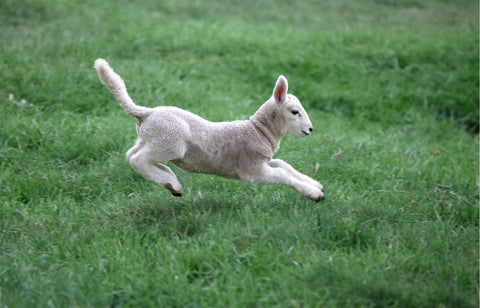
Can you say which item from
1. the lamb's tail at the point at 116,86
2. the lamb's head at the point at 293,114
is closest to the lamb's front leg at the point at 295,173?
the lamb's head at the point at 293,114

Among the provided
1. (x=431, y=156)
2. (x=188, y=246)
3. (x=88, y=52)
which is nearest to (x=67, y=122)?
(x=88, y=52)

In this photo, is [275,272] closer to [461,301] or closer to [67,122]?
[461,301]

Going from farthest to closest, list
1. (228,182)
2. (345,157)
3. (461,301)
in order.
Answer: (345,157), (228,182), (461,301)

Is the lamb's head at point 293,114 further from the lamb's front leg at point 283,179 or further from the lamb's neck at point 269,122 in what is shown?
the lamb's front leg at point 283,179

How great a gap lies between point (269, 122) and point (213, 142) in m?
0.54

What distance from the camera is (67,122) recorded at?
19.4ft

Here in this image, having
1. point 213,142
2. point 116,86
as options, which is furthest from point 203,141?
point 116,86

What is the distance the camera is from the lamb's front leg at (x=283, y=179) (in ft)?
12.8

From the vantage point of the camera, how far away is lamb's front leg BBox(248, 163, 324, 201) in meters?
3.91

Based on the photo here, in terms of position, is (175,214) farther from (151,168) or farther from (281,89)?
(281,89)

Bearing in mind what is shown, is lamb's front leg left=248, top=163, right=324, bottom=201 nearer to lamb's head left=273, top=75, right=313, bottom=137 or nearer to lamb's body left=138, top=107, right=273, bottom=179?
lamb's body left=138, top=107, right=273, bottom=179

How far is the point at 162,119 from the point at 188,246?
1.02m

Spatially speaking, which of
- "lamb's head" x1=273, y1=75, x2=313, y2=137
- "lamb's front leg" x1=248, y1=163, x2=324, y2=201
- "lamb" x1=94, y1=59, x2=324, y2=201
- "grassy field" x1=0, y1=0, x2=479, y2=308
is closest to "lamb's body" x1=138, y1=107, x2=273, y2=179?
"lamb" x1=94, y1=59, x2=324, y2=201

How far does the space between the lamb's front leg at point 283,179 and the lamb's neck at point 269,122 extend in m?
0.31
